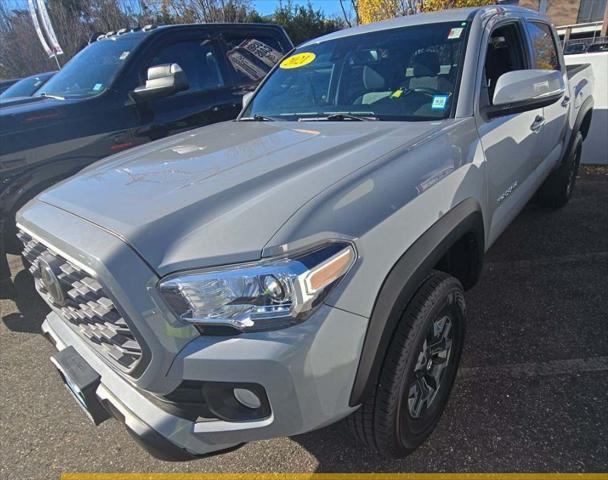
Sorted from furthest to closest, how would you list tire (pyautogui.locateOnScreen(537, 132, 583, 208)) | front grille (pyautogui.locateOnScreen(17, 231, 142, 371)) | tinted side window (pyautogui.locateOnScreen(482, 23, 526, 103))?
tire (pyautogui.locateOnScreen(537, 132, 583, 208))
tinted side window (pyautogui.locateOnScreen(482, 23, 526, 103))
front grille (pyautogui.locateOnScreen(17, 231, 142, 371))

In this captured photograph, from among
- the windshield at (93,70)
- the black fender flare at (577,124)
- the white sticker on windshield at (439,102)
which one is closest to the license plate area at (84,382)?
the white sticker on windshield at (439,102)

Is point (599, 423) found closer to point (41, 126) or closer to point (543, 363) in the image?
point (543, 363)

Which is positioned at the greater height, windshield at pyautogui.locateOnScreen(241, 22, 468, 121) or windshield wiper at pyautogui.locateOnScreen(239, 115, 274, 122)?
windshield at pyautogui.locateOnScreen(241, 22, 468, 121)

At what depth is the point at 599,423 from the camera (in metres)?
2.06

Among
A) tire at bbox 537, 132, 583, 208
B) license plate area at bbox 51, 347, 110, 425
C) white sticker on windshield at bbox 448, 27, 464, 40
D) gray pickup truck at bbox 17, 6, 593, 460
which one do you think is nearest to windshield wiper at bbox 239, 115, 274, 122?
gray pickup truck at bbox 17, 6, 593, 460

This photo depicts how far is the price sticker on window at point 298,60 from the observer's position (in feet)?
10.3

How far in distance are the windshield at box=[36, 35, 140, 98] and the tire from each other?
4.25 m

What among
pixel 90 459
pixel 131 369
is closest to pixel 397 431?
pixel 131 369

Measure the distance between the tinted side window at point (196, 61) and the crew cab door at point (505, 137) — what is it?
2.83 m

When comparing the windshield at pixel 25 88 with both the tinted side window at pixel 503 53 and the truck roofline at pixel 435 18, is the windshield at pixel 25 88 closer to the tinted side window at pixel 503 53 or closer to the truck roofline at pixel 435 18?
the truck roofline at pixel 435 18

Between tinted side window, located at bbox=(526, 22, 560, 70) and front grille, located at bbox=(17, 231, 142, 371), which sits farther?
tinted side window, located at bbox=(526, 22, 560, 70)

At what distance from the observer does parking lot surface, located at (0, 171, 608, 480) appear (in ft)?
6.54

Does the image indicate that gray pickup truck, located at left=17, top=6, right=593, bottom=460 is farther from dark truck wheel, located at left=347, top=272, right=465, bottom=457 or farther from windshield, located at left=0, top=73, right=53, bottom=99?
windshield, located at left=0, top=73, right=53, bottom=99

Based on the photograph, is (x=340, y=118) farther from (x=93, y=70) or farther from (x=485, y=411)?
(x=93, y=70)
